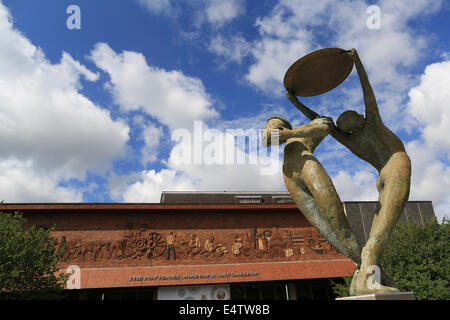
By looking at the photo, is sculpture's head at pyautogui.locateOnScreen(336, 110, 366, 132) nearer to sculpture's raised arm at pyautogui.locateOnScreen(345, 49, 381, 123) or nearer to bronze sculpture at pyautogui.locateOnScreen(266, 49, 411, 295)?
bronze sculpture at pyautogui.locateOnScreen(266, 49, 411, 295)

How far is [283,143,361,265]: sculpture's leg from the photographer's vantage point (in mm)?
3479

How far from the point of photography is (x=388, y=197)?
11.5ft

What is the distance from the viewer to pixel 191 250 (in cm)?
1517

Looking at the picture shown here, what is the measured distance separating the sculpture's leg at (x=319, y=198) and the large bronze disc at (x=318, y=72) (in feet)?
3.01

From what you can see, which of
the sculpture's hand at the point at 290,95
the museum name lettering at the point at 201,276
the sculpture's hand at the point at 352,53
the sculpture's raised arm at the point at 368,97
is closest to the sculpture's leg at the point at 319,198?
the sculpture's hand at the point at 290,95

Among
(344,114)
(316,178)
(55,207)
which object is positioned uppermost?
(55,207)

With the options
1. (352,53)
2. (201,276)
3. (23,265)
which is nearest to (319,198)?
(352,53)

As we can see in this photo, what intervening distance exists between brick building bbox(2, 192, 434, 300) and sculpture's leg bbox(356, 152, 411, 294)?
491 inches

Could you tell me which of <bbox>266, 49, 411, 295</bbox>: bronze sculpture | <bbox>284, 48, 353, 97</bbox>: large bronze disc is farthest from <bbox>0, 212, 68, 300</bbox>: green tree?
<bbox>284, 48, 353, 97</bbox>: large bronze disc

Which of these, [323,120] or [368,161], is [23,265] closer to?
[323,120]

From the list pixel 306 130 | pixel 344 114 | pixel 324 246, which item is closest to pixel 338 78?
pixel 344 114
